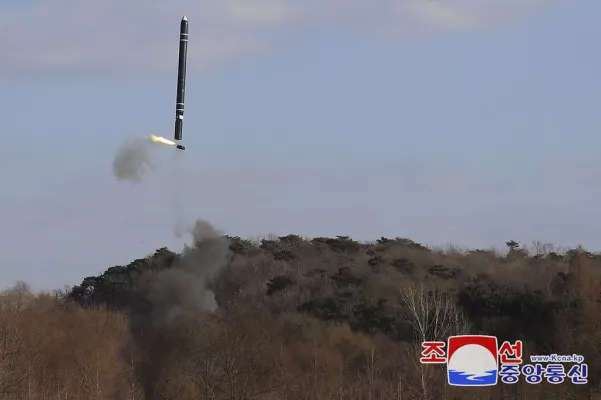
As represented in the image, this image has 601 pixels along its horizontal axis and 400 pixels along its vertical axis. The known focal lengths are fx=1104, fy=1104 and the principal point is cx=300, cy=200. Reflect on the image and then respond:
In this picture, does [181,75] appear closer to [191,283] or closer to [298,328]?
[191,283]

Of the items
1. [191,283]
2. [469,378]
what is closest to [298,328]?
[191,283]

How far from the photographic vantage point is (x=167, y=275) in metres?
69.6

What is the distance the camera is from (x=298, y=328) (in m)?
75.6

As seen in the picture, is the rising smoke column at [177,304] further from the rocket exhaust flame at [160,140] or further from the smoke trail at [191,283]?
the rocket exhaust flame at [160,140]

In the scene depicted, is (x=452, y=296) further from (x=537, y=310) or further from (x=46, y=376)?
(x=46, y=376)

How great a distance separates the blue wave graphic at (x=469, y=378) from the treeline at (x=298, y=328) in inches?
50.0

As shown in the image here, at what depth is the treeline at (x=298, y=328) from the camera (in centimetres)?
5688

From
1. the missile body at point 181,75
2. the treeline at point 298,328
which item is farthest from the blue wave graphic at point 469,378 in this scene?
the missile body at point 181,75

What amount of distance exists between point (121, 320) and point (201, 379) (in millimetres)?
23266

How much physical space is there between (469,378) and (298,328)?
2639 centimetres

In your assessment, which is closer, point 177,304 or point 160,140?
point 160,140

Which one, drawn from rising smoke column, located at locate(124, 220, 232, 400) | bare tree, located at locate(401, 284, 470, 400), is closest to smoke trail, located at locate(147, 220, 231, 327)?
rising smoke column, located at locate(124, 220, 232, 400)

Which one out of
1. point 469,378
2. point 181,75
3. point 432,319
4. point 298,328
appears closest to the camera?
point 181,75

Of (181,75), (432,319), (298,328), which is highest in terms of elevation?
(181,75)
